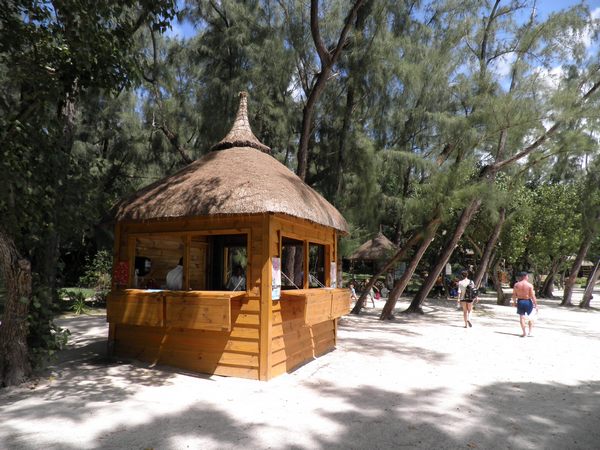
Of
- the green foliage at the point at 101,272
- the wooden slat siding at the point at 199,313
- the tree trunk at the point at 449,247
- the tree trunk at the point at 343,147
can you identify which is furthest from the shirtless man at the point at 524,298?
the green foliage at the point at 101,272

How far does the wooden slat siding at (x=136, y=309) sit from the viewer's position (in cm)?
653

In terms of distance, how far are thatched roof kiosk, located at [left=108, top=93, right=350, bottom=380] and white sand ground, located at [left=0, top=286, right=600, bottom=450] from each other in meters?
0.39

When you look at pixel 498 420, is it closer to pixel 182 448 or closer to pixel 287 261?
pixel 182 448

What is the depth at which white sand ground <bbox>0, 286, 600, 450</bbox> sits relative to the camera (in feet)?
13.6

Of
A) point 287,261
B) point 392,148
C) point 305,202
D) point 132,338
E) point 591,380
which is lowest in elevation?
point 591,380

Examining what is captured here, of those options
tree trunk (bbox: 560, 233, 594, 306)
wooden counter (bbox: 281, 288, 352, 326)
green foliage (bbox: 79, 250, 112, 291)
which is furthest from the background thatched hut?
wooden counter (bbox: 281, 288, 352, 326)

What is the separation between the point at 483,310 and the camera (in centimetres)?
1766

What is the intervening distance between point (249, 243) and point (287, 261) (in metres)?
4.86

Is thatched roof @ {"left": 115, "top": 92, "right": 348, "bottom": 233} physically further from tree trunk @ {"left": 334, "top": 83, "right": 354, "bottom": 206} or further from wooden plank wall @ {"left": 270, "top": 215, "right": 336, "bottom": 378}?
tree trunk @ {"left": 334, "top": 83, "right": 354, "bottom": 206}

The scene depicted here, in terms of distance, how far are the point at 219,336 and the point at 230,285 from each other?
1.21m

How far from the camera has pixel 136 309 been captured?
6.73 meters

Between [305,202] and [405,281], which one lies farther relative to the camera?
[405,281]

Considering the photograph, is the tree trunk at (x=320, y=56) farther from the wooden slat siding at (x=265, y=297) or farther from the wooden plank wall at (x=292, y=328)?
the wooden slat siding at (x=265, y=297)

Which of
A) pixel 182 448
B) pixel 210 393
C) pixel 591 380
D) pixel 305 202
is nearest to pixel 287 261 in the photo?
pixel 305 202
